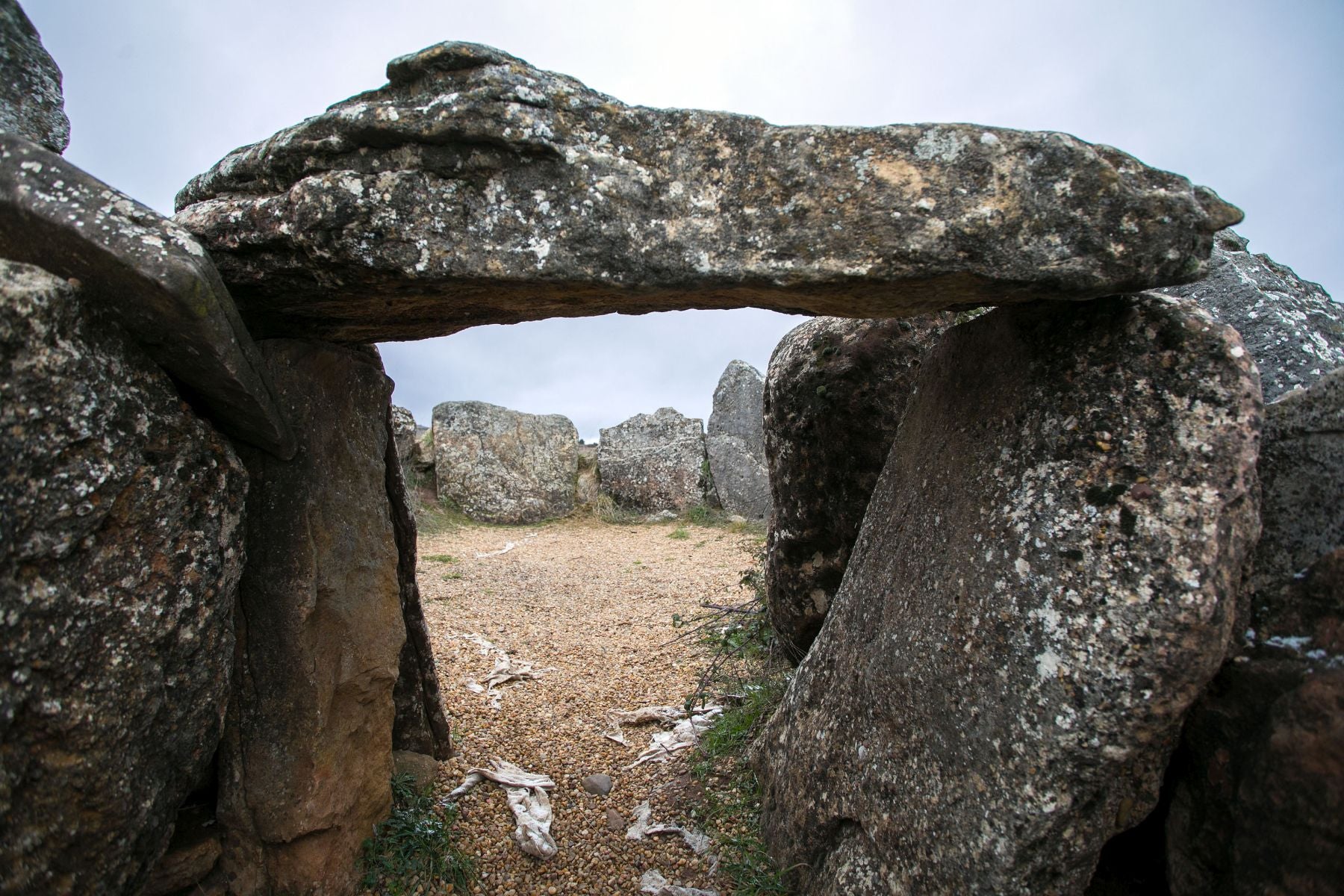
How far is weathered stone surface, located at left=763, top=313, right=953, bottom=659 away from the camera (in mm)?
3719

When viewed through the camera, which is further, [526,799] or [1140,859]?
[526,799]

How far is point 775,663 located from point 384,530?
7.91 feet

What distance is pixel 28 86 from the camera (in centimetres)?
277

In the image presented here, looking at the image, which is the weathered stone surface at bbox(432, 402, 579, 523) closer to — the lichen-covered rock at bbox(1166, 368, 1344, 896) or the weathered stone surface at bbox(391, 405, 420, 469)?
the weathered stone surface at bbox(391, 405, 420, 469)

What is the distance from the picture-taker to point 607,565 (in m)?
8.86

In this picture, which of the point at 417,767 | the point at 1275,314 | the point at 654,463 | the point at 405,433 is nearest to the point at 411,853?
the point at 417,767

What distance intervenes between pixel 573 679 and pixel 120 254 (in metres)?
3.75

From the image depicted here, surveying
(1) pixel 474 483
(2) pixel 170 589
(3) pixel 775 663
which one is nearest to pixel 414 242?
(2) pixel 170 589

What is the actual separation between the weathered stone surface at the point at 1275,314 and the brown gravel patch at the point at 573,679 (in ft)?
10.3

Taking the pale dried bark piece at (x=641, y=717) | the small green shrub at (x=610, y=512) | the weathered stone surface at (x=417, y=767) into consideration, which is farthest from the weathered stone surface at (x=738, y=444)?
the weathered stone surface at (x=417, y=767)

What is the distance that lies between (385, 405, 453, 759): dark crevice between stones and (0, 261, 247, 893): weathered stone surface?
1.04 meters

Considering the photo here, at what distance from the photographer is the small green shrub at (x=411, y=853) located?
9.50ft

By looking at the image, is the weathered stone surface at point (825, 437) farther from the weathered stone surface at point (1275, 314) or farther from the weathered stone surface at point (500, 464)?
the weathered stone surface at point (500, 464)

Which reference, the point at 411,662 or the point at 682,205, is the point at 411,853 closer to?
the point at 411,662
